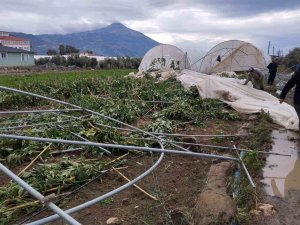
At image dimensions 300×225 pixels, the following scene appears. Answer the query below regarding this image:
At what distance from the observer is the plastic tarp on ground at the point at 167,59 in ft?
70.9

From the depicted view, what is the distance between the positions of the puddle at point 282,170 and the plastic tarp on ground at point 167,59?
48.3ft

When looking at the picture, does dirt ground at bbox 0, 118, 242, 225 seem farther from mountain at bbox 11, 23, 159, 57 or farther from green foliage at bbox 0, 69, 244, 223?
mountain at bbox 11, 23, 159, 57

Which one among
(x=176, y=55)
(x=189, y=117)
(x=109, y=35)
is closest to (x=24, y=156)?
(x=189, y=117)

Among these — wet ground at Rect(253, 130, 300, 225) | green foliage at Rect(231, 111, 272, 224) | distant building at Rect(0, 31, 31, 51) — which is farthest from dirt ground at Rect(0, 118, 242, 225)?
distant building at Rect(0, 31, 31, 51)

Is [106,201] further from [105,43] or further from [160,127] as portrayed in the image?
[105,43]

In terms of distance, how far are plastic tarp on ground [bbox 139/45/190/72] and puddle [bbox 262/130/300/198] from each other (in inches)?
580

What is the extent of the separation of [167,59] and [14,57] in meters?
30.1

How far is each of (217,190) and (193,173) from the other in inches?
40.0

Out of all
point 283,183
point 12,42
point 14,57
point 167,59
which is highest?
point 12,42

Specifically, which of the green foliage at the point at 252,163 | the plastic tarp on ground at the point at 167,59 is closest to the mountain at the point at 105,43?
the plastic tarp on ground at the point at 167,59

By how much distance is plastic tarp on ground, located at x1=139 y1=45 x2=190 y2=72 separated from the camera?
2161 centimetres

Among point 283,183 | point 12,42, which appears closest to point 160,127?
point 283,183

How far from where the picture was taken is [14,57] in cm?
4553

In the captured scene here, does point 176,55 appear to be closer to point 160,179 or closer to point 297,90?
point 297,90
